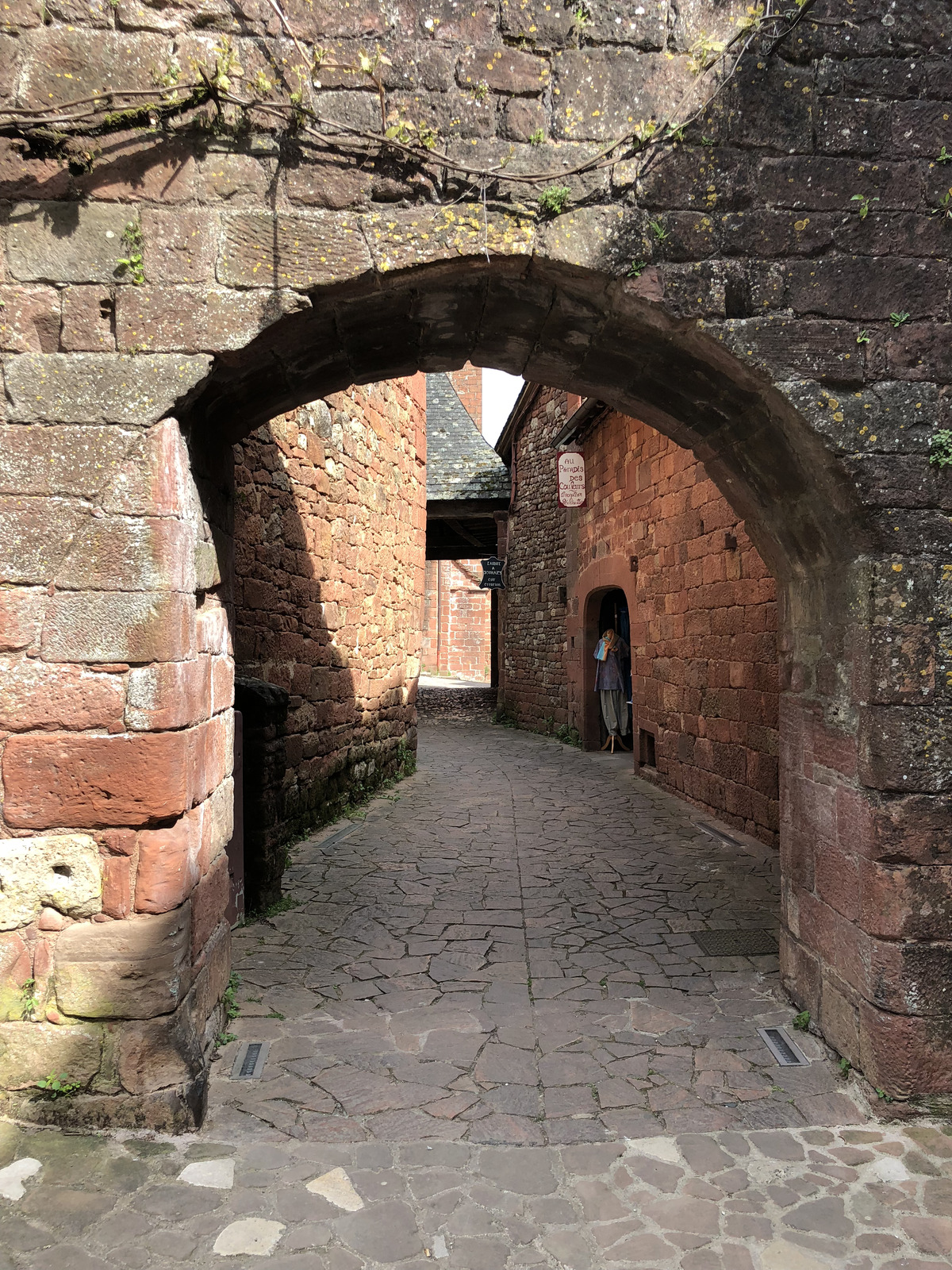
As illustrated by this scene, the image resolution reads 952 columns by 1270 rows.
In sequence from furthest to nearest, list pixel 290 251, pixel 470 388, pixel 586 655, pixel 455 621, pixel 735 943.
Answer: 1. pixel 455 621
2. pixel 470 388
3. pixel 586 655
4. pixel 735 943
5. pixel 290 251

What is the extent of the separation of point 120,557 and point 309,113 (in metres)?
1.56

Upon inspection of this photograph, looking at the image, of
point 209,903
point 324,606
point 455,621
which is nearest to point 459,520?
point 324,606

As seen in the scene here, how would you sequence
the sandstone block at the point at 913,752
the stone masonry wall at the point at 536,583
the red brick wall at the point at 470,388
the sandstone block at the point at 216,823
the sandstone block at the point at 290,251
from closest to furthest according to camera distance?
1. the sandstone block at the point at 290,251
2. the sandstone block at the point at 913,752
3. the sandstone block at the point at 216,823
4. the stone masonry wall at the point at 536,583
5. the red brick wall at the point at 470,388

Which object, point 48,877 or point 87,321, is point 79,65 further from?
point 48,877

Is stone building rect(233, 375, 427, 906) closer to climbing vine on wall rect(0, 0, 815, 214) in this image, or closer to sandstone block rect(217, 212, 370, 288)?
sandstone block rect(217, 212, 370, 288)

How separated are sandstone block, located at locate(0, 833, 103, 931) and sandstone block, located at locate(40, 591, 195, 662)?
23.2 inches

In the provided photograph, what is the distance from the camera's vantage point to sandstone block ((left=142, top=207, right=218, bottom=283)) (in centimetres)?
251

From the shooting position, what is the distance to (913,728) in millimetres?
2645

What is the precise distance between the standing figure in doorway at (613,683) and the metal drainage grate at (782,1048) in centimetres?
787

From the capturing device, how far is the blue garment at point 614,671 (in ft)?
35.8

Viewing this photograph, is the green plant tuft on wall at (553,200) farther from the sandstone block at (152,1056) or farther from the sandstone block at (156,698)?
the sandstone block at (152,1056)

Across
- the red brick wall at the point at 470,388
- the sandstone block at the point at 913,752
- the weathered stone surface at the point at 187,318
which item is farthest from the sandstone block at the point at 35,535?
the red brick wall at the point at 470,388

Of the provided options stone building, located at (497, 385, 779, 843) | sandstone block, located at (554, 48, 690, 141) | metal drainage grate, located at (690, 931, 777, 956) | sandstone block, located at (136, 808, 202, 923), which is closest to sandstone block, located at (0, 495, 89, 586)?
sandstone block, located at (136, 808, 202, 923)

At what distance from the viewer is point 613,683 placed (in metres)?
10.9
